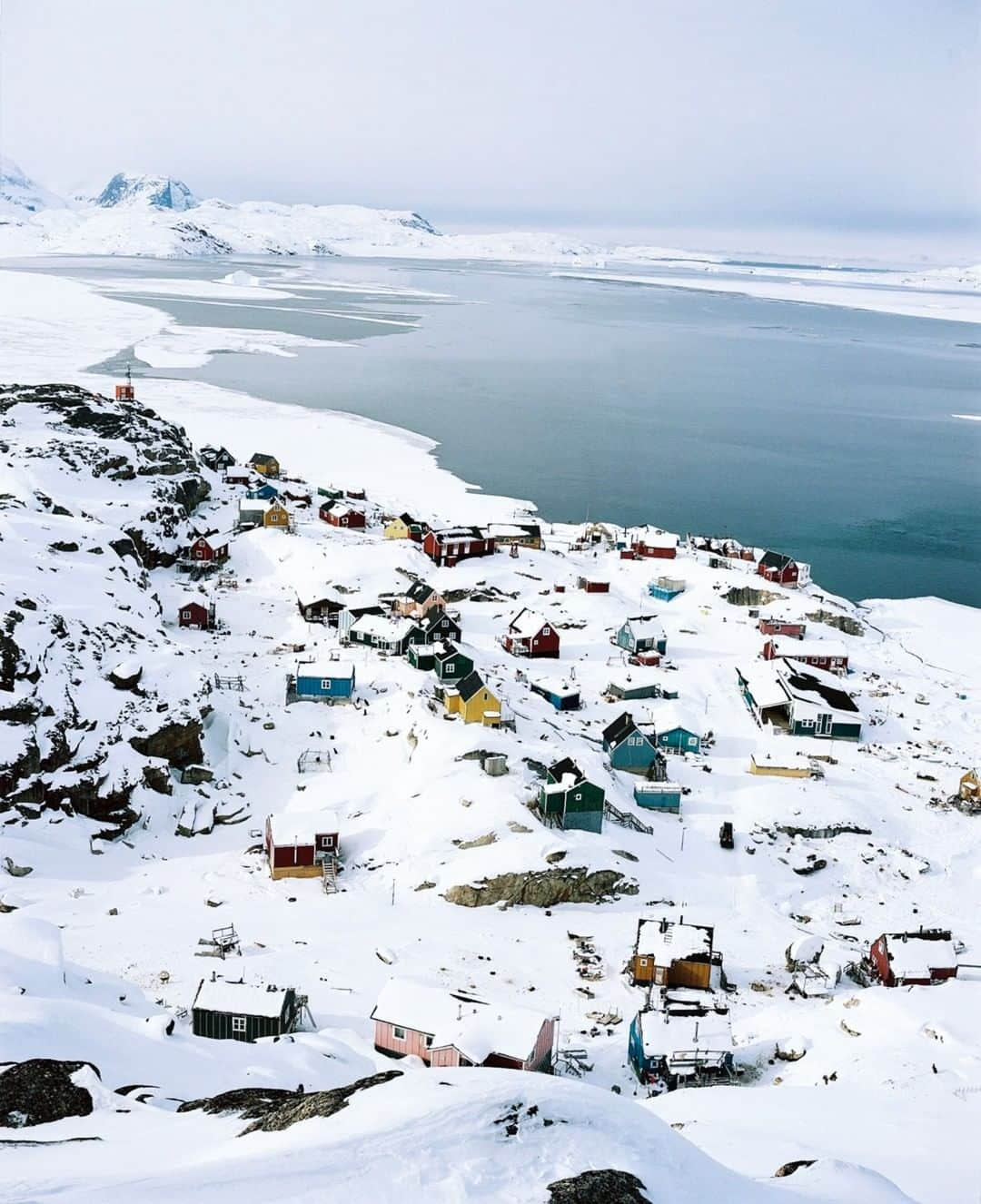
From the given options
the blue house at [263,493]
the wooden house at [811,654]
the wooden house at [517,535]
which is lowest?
the wooden house at [811,654]

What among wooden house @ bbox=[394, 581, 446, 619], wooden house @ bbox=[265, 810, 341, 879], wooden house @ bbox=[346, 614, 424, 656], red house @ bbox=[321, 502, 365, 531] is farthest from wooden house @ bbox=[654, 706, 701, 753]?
red house @ bbox=[321, 502, 365, 531]

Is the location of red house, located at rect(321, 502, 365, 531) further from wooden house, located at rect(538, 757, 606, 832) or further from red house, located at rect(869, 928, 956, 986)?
red house, located at rect(869, 928, 956, 986)

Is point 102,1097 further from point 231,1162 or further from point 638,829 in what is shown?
point 638,829

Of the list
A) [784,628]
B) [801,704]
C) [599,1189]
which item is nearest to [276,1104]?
[599,1189]

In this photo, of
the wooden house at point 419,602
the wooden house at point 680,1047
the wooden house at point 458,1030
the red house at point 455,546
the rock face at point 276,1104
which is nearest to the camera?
the rock face at point 276,1104

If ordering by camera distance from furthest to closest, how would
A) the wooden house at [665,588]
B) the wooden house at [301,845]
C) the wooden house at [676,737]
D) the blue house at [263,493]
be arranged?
the blue house at [263,493] < the wooden house at [665,588] < the wooden house at [676,737] < the wooden house at [301,845]

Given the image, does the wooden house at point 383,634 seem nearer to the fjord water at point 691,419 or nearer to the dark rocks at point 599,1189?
the fjord water at point 691,419

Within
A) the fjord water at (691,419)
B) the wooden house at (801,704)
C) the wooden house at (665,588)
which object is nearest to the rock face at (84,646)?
the wooden house at (801,704)

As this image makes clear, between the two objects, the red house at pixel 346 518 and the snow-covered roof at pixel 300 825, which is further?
the red house at pixel 346 518
